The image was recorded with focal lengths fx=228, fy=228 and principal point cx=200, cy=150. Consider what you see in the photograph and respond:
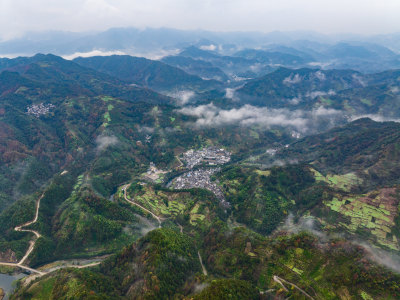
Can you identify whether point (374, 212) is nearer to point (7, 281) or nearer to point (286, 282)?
point (286, 282)

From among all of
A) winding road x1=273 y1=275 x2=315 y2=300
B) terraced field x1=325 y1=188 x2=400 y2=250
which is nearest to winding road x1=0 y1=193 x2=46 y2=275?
winding road x1=273 y1=275 x2=315 y2=300

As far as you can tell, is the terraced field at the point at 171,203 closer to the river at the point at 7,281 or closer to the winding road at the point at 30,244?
the winding road at the point at 30,244

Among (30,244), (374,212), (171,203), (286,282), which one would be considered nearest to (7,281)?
(30,244)

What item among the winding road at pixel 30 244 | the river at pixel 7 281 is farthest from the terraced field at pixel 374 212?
the river at pixel 7 281

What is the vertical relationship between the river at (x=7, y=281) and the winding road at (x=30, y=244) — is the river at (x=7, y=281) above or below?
below

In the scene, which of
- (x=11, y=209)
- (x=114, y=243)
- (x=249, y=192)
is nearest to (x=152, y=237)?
(x=114, y=243)

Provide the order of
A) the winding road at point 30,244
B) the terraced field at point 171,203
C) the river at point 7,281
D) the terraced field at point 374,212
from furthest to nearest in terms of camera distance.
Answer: the terraced field at point 171,203 < the terraced field at point 374,212 < the winding road at point 30,244 < the river at point 7,281

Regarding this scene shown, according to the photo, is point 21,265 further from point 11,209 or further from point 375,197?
point 375,197

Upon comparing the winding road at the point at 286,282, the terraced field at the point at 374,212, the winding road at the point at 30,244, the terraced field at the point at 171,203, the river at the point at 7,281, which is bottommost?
the terraced field at the point at 171,203

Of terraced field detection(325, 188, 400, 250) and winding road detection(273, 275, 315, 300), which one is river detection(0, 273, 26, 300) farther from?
terraced field detection(325, 188, 400, 250)
